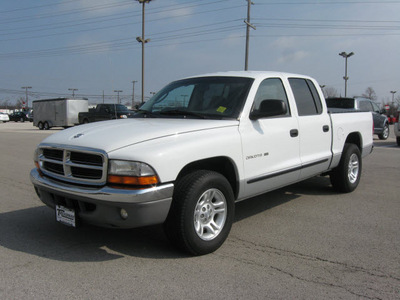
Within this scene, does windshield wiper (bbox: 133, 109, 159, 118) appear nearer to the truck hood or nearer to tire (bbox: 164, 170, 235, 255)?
the truck hood

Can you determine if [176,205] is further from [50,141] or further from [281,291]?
[50,141]

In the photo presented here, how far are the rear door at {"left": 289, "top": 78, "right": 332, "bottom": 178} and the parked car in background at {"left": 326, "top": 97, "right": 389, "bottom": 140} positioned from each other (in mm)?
7788

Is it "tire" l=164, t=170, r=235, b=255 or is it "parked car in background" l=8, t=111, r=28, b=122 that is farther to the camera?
"parked car in background" l=8, t=111, r=28, b=122

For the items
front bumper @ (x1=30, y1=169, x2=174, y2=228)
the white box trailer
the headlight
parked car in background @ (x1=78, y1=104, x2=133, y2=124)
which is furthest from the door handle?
the white box trailer

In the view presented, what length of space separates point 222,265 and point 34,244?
79.0 inches

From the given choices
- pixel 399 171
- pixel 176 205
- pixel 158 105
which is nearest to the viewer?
pixel 176 205

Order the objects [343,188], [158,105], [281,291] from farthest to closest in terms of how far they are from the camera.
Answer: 1. [343,188]
2. [158,105]
3. [281,291]

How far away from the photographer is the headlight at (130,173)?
3273 mm

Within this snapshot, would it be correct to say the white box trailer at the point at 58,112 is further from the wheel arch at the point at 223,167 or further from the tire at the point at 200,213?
the tire at the point at 200,213

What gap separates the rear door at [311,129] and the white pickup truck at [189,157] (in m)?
0.02

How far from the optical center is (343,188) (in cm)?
625

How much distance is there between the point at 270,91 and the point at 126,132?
6.64 ft

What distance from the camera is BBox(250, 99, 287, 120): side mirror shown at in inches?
166

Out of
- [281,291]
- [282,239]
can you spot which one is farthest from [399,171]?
[281,291]
